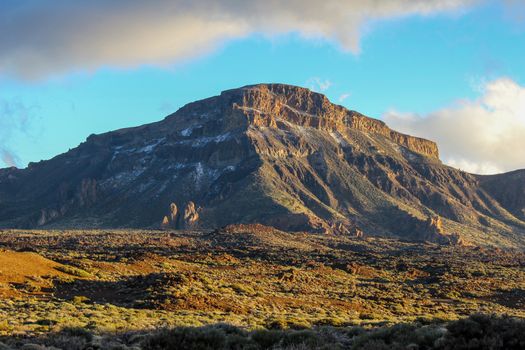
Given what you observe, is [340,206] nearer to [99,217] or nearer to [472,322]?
[99,217]

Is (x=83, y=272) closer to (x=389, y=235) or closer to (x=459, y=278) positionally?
(x=459, y=278)

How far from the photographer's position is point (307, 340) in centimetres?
1722

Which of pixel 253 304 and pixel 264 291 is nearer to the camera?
pixel 253 304

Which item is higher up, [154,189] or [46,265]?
[154,189]

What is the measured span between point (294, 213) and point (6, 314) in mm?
137257

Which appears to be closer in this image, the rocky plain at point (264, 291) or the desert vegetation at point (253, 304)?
the desert vegetation at point (253, 304)

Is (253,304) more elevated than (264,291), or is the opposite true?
(253,304)

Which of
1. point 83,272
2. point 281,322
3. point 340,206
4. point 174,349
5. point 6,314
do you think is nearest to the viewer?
point 174,349

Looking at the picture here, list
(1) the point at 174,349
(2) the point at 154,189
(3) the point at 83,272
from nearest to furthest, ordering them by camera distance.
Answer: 1. (1) the point at 174,349
2. (3) the point at 83,272
3. (2) the point at 154,189

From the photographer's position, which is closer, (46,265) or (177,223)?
(46,265)

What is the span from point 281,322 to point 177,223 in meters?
146

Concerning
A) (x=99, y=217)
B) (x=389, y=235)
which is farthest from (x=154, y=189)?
(x=389, y=235)

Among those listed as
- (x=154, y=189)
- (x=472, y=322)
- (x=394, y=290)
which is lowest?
(x=394, y=290)

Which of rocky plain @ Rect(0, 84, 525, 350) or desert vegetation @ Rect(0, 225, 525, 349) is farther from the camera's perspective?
rocky plain @ Rect(0, 84, 525, 350)
